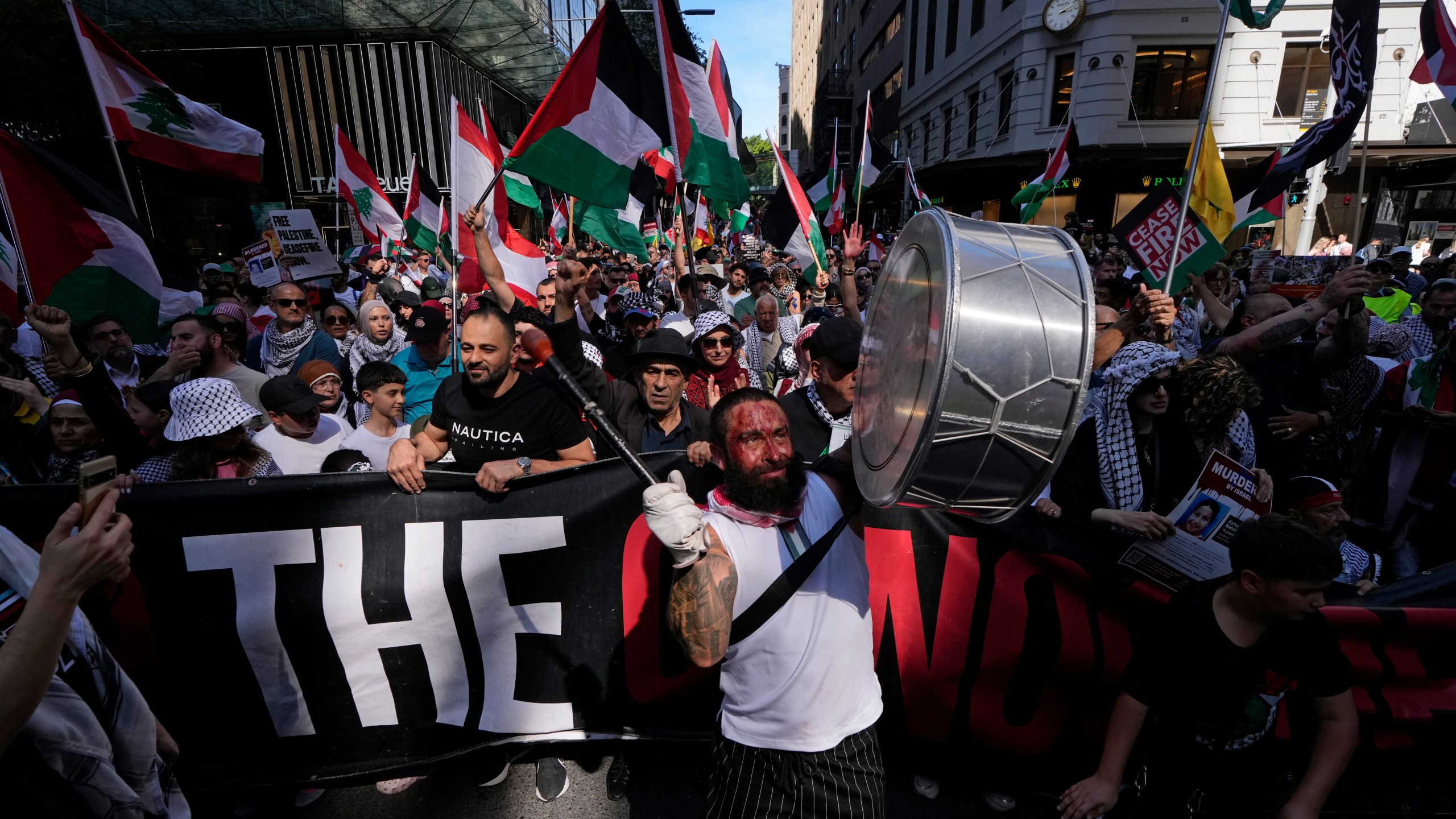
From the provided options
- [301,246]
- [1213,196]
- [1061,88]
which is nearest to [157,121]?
[301,246]

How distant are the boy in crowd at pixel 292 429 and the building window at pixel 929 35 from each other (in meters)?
34.1

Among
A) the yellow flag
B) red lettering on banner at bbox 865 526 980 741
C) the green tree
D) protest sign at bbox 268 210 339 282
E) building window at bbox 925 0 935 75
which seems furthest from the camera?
building window at bbox 925 0 935 75

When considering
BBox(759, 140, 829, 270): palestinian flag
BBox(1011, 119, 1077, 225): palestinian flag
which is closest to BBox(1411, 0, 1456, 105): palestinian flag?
BBox(1011, 119, 1077, 225): palestinian flag

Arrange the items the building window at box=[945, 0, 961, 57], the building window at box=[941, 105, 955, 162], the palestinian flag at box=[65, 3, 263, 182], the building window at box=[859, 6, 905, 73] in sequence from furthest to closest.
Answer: the building window at box=[859, 6, 905, 73] → the building window at box=[941, 105, 955, 162] → the building window at box=[945, 0, 961, 57] → the palestinian flag at box=[65, 3, 263, 182]

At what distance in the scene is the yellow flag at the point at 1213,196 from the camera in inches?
247

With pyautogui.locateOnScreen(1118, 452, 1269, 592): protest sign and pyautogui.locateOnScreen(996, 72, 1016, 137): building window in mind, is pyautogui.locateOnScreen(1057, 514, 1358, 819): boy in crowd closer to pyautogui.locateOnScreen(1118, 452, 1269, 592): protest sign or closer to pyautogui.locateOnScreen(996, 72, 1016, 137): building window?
pyautogui.locateOnScreen(1118, 452, 1269, 592): protest sign

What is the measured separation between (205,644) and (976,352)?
124 inches

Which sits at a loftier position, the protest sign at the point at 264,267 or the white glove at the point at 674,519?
the protest sign at the point at 264,267

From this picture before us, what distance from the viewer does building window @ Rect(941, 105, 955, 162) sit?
29672mm

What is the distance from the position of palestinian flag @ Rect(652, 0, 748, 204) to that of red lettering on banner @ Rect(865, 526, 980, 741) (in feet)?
12.5

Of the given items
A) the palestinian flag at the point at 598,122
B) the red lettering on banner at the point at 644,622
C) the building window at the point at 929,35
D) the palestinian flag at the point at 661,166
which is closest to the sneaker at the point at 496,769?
the red lettering on banner at the point at 644,622

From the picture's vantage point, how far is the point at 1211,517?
2.46 metres

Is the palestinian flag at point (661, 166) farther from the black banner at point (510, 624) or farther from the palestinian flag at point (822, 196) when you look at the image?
the black banner at point (510, 624)

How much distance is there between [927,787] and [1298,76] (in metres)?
26.1
